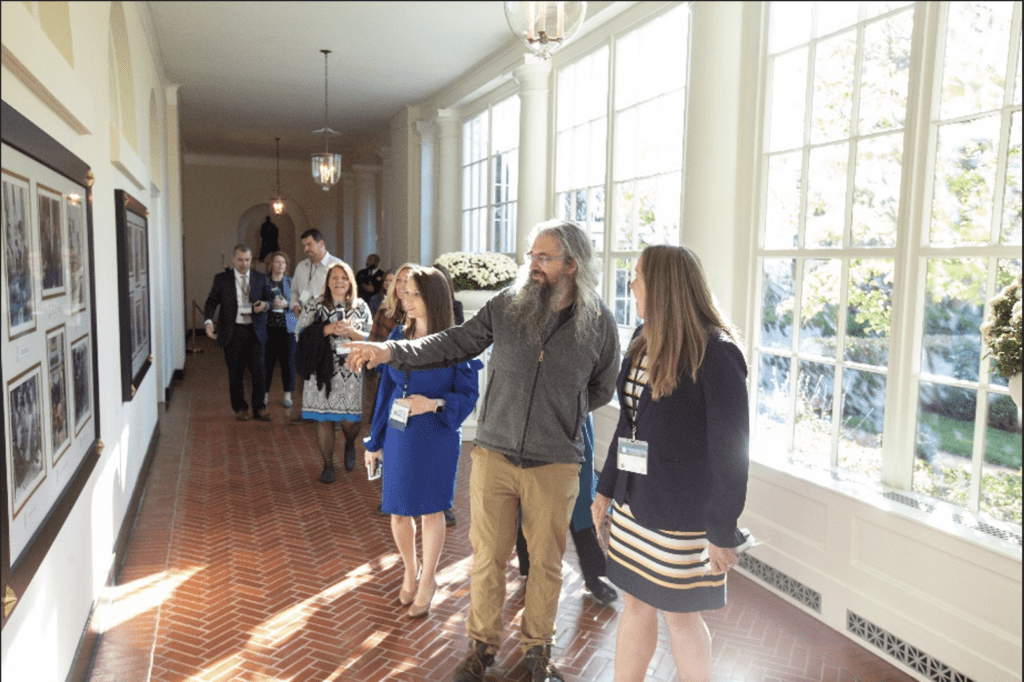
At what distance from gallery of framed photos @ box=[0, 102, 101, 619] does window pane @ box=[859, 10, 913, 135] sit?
349 cm

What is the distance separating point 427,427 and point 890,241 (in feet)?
7.69

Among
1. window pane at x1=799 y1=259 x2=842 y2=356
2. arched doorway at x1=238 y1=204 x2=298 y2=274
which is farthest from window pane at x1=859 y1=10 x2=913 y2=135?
arched doorway at x1=238 y1=204 x2=298 y2=274

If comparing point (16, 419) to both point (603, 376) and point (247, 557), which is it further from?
point (247, 557)

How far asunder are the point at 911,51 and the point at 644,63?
2.86 meters

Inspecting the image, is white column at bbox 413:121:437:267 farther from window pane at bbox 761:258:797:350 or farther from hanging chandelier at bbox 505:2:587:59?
hanging chandelier at bbox 505:2:587:59

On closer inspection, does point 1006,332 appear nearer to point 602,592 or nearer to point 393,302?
point 602,592

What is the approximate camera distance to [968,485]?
341cm

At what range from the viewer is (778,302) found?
4531 mm

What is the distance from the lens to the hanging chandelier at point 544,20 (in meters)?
2.79

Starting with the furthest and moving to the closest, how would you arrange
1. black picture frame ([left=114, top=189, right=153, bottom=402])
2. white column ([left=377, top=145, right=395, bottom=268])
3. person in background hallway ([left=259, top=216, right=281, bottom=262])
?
person in background hallway ([left=259, top=216, right=281, bottom=262])
white column ([left=377, top=145, right=395, bottom=268])
black picture frame ([left=114, top=189, right=153, bottom=402])

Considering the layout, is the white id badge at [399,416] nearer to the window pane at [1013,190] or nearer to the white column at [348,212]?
the window pane at [1013,190]

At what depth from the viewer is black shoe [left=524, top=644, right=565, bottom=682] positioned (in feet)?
10.5

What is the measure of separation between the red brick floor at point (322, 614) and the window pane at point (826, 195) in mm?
→ 1888

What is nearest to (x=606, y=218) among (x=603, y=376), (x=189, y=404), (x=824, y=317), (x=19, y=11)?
(x=824, y=317)
